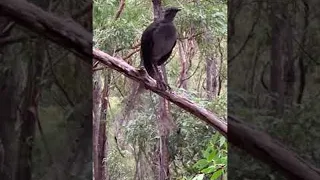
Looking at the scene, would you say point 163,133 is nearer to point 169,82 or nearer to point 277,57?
point 169,82

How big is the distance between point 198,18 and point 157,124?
333 mm

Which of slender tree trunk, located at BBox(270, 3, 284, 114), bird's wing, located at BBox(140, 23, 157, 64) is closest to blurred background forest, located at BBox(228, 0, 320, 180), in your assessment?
slender tree trunk, located at BBox(270, 3, 284, 114)

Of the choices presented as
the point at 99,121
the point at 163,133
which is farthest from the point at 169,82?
the point at 99,121

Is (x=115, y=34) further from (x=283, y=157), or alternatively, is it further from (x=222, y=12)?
(x=283, y=157)

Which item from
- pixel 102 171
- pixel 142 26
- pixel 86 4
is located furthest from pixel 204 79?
pixel 86 4

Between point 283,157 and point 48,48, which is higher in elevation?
point 48,48

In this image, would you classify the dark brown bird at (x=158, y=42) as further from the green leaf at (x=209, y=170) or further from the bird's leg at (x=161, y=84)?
the green leaf at (x=209, y=170)

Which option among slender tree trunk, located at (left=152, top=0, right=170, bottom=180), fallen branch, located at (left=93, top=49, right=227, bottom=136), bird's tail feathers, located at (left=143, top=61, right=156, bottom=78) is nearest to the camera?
fallen branch, located at (left=93, top=49, right=227, bottom=136)

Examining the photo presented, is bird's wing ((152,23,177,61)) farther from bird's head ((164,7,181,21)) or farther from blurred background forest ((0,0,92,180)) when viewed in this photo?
blurred background forest ((0,0,92,180))

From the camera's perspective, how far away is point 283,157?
1.00 meters

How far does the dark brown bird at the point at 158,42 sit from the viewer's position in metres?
1.20

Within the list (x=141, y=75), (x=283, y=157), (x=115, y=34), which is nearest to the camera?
(x=283, y=157)

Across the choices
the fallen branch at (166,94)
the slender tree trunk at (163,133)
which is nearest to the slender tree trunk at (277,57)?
the fallen branch at (166,94)

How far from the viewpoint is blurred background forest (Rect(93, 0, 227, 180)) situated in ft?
4.62
